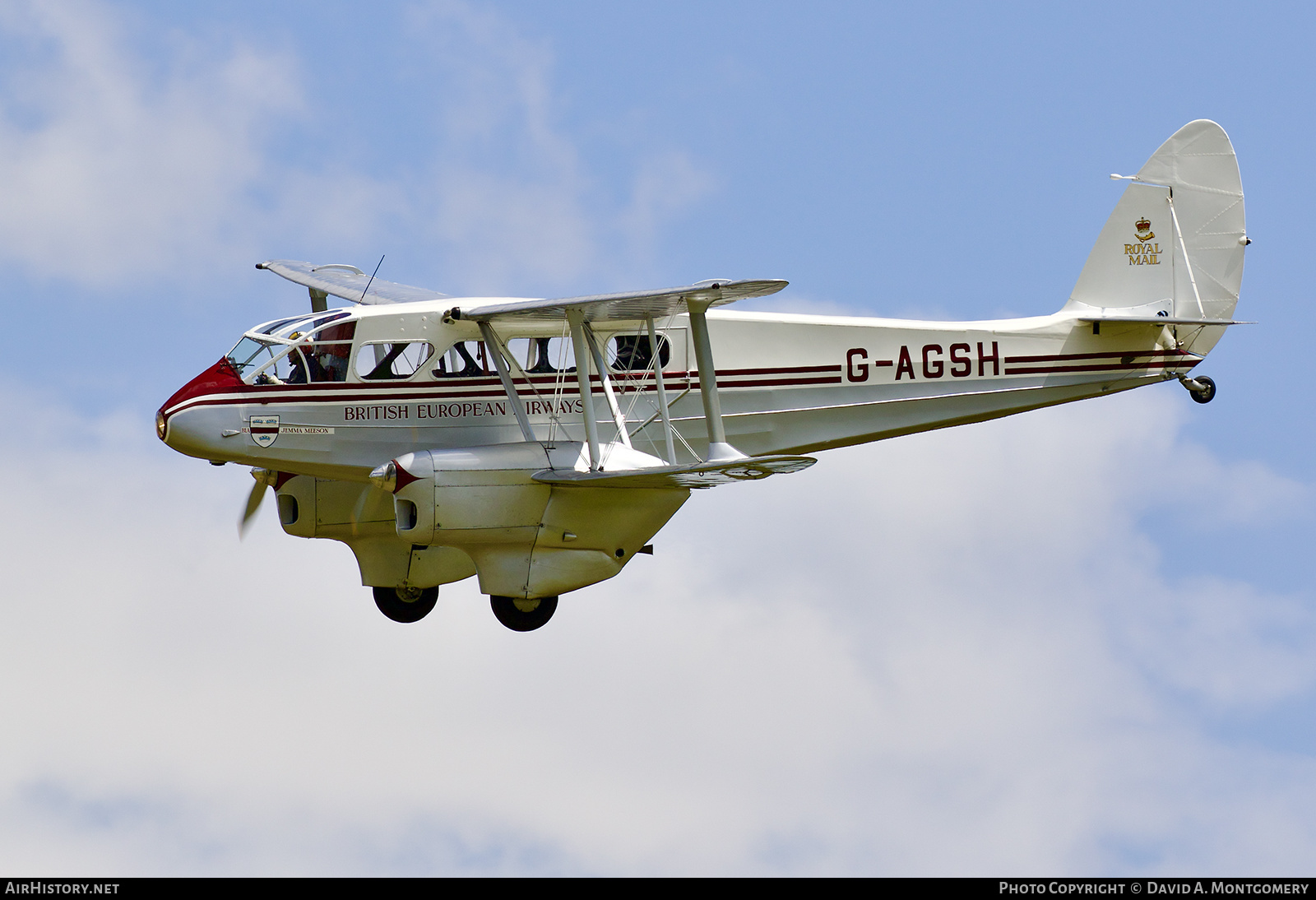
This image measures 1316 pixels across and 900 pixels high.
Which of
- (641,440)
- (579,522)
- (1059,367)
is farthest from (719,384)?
(1059,367)

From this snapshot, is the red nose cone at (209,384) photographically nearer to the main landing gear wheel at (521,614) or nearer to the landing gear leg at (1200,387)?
the main landing gear wheel at (521,614)

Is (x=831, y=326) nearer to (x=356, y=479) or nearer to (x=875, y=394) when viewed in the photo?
(x=875, y=394)

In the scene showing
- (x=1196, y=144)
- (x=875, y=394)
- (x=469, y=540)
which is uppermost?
(x=1196, y=144)

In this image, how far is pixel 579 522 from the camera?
23.1 meters

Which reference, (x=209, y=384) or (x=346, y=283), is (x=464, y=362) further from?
(x=346, y=283)

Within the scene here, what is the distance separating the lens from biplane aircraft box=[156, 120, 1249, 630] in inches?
888

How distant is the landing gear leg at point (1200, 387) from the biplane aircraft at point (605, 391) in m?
0.04

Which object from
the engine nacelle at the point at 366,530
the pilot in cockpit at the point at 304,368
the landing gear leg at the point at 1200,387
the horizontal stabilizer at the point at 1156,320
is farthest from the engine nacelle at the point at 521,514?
the landing gear leg at the point at 1200,387

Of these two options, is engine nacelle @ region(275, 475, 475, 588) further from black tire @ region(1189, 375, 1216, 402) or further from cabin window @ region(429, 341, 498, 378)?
black tire @ region(1189, 375, 1216, 402)

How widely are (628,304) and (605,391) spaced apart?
1643mm

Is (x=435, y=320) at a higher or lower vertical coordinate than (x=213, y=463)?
higher

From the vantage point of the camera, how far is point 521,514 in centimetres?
2280

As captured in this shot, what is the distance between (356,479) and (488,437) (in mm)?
1825

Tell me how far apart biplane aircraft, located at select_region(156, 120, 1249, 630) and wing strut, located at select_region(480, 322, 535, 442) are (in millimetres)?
34
